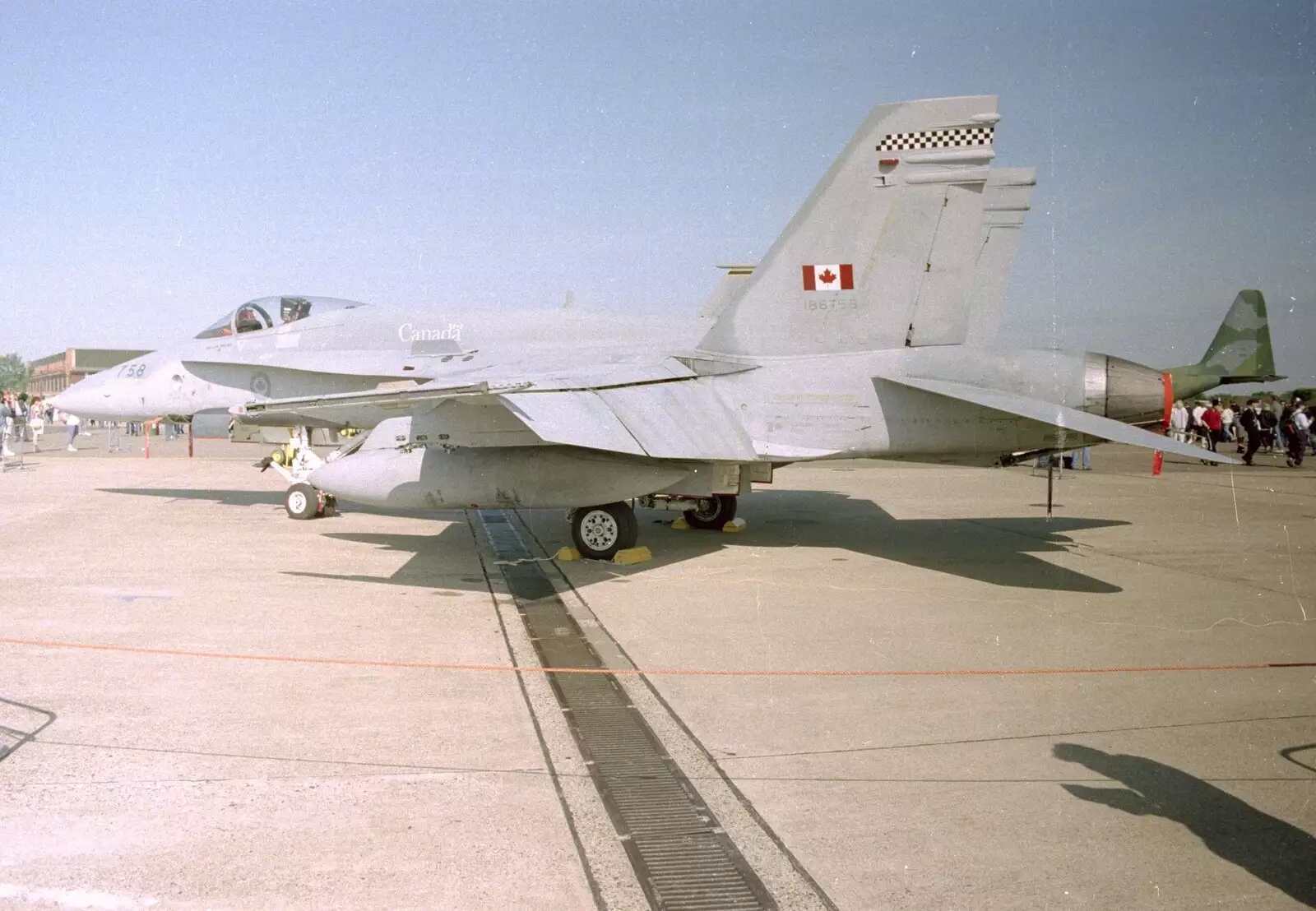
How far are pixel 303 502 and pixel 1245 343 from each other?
45.5 feet

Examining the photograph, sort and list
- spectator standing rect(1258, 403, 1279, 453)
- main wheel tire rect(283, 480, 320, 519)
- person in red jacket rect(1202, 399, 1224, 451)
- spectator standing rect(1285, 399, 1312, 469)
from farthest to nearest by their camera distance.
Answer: spectator standing rect(1258, 403, 1279, 453)
person in red jacket rect(1202, 399, 1224, 451)
spectator standing rect(1285, 399, 1312, 469)
main wheel tire rect(283, 480, 320, 519)

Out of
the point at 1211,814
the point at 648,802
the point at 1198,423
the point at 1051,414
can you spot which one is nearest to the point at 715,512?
the point at 1051,414

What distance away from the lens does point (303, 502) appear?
564 inches

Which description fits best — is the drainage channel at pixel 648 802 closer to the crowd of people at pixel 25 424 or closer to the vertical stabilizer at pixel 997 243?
the vertical stabilizer at pixel 997 243

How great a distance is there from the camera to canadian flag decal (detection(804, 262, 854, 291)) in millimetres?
11023

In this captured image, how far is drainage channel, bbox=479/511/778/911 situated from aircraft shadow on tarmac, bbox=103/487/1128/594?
360cm

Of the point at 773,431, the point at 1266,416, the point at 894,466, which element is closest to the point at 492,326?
the point at 773,431

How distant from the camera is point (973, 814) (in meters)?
4.38

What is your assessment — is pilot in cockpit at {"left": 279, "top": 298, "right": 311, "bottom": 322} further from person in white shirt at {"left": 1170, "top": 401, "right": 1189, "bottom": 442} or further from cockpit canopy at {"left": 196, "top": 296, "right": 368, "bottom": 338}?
person in white shirt at {"left": 1170, "top": 401, "right": 1189, "bottom": 442}

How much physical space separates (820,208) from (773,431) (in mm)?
2499

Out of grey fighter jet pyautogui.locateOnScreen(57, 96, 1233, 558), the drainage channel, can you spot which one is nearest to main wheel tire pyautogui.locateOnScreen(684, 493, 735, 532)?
grey fighter jet pyautogui.locateOnScreen(57, 96, 1233, 558)

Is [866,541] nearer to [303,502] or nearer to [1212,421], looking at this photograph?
[303,502]

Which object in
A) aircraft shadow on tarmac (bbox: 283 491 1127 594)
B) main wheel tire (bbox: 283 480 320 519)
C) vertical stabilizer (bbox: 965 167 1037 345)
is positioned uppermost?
vertical stabilizer (bbox: 965 167 1037 345)

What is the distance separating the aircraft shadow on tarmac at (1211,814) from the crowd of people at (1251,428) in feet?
66.9
